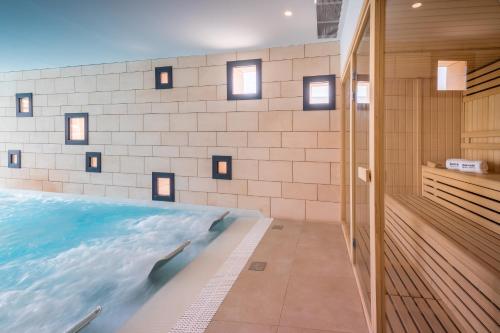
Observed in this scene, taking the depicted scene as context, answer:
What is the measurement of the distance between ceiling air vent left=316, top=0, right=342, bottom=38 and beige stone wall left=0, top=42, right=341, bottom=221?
37 cm

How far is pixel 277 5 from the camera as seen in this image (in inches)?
116

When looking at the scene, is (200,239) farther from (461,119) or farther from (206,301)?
(461,119)

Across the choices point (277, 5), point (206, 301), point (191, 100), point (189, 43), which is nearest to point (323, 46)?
point (277, 5)

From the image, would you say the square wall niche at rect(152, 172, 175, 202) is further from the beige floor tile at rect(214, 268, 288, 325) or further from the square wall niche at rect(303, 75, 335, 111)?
the beige floor tile at rect(214, 268, 288, 325)

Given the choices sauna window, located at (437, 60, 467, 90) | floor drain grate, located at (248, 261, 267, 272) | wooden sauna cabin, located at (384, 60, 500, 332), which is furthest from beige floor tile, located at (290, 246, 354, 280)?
sauna window, located at (437, 60, 467, 90)

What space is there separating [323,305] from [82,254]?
10.5 feet

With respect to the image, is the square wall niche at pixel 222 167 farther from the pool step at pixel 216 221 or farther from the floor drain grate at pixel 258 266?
the floor drain grate at pixel 258 266

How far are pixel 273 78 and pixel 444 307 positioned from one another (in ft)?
11.2

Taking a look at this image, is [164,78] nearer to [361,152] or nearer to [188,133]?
[188,133]

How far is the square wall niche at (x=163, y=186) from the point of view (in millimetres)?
4805

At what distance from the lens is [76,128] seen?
546 cm

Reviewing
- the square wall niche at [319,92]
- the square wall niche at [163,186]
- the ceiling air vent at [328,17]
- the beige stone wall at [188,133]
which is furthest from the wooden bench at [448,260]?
the square wall niche at [163,186]

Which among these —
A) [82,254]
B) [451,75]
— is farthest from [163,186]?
[451,75]

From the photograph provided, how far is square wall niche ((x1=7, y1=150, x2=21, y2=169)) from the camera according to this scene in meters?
5.85
